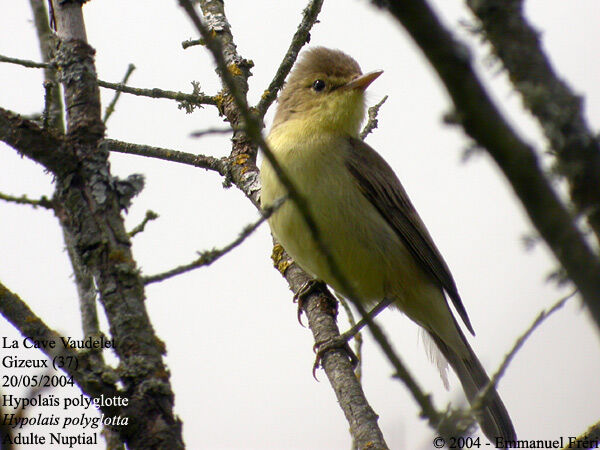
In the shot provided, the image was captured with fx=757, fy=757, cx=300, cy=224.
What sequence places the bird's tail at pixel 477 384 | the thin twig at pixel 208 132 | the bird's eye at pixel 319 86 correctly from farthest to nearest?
the bird's eye at pixel 319 86 < the bird's tail at pixel 477 384 < the thin twig at pixel 208 132

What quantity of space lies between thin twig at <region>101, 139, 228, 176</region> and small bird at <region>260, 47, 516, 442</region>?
1.44ft

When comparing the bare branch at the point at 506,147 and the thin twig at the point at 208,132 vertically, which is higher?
the thin twig at the point at 208,132

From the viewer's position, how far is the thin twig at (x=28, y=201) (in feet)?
9.00

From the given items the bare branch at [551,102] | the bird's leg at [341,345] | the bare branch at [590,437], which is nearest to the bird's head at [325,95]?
the bird's leg at [341,345]

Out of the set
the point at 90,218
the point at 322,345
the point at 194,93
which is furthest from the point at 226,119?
the point at 90,218

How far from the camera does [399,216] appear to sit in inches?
215

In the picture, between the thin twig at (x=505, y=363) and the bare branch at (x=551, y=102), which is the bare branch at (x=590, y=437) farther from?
the bare branch at (x=551, y=102)

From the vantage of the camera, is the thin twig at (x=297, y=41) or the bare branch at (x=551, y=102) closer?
the bare branch at (x=551, y=102)

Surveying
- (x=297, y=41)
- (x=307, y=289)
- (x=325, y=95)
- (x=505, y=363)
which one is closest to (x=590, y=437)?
(x=505, y=363)

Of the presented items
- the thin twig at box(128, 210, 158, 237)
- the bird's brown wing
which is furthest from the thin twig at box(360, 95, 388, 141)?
the thin twig at box(128, 210, 158, 237)

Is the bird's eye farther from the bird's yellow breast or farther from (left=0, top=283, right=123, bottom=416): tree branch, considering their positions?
(left=0, top=283, right=123, bottom=416): tree branch

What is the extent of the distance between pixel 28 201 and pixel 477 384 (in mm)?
3671

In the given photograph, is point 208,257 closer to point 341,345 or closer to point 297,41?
point 341,345

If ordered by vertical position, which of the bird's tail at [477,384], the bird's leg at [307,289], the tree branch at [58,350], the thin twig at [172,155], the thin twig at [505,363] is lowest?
the thin twig at [505,363]
